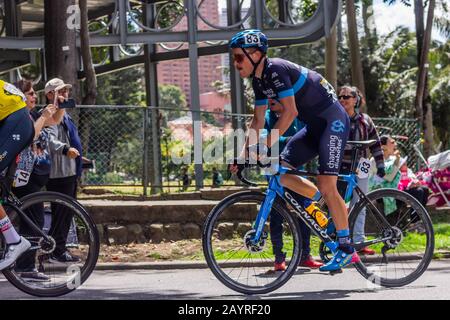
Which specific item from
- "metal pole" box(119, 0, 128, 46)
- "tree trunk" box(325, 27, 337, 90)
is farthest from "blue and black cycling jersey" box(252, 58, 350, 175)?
"tree trunk" box(325, 27, 337, 90)

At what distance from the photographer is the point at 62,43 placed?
12727mm

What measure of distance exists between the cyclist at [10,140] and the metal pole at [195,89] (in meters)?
6.32

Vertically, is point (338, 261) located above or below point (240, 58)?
below

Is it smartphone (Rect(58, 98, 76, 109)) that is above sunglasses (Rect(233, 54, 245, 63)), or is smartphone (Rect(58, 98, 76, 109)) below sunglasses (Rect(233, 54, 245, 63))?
below

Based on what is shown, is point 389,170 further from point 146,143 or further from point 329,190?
point 329,190

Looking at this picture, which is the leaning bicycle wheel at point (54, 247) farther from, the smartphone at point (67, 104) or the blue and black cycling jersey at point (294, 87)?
the blue and black cycling jersey at point (294, 87)

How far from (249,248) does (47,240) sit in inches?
59.1

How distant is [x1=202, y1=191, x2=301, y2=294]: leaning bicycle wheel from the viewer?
6.87m

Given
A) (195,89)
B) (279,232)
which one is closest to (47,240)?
(279,232)

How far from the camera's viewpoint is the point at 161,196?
1256 cm

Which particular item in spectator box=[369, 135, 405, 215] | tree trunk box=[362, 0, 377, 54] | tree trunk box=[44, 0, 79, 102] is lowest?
spectator box=[369, 135, 405, 215]

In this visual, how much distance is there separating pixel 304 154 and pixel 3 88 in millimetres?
2315

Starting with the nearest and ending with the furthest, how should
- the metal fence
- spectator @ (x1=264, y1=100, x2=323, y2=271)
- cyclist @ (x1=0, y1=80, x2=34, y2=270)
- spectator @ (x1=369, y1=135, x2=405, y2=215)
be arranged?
cyclist @ (x1=0, y1=80, x2=34, y2=270)
spectator @ (x1=264, y1=100, x2=323, y2=271)
spectator @ (x1=369, y1=135, x2=405, y2=215)
the metal fence

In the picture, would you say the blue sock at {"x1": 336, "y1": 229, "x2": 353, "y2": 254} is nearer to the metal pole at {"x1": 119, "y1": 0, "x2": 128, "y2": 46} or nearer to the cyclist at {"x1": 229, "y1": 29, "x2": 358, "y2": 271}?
the cyclist at {"x1": 229, "y1": 29, "x2": 358, "y2": 271}
